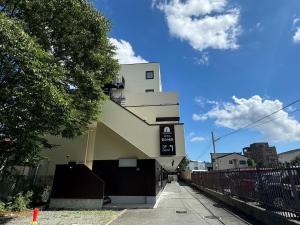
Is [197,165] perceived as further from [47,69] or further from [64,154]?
[47,69]

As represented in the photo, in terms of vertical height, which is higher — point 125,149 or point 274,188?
point 125,149

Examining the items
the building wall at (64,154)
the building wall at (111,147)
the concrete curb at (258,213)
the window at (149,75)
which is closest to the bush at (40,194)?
the building wall at (64,154)

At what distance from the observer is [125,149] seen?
1611 centimetres

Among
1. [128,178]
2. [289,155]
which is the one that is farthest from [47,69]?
[289,155]

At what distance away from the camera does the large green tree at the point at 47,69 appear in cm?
730

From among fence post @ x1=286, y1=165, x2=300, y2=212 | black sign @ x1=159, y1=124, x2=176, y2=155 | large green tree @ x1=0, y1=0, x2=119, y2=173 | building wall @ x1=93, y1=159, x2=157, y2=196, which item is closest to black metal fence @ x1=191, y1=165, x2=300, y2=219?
fence post @ x1=286, y1=165, x2=300, y2=212

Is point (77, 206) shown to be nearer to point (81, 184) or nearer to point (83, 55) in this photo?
point (81, 184)

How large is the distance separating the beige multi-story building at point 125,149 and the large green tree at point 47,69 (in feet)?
8.81

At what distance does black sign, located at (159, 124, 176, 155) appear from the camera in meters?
13.4

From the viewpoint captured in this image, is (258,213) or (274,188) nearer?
(274,188)

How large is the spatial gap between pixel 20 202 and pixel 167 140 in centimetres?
851

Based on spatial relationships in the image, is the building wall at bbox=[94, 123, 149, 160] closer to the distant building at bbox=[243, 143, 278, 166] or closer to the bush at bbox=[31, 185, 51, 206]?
the bush at bbox=[31, 185, 51, 206]

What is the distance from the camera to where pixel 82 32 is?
10.3 m

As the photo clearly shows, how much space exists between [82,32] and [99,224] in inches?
326
